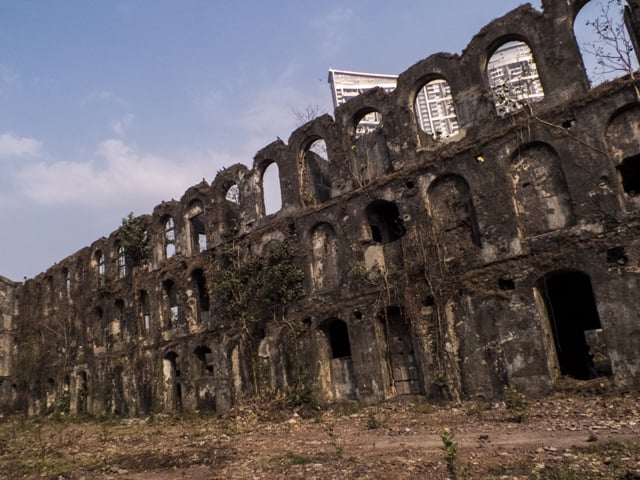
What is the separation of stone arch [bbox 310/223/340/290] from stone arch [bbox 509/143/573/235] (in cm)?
571

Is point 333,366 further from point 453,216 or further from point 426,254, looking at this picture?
point 453,216

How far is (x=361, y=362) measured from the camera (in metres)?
13.8

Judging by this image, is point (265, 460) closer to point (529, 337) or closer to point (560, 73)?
point (529, 337)

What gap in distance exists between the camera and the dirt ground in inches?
242

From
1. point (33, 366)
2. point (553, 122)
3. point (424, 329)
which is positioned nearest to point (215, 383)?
point (424, 329)

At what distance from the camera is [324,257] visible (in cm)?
1560

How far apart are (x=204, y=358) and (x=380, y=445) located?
39.5ft

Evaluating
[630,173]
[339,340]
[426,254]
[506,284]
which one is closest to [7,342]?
[339,340]

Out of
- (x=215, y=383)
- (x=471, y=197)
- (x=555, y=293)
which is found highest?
(x=471, y=197)

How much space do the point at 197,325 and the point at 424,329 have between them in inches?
381

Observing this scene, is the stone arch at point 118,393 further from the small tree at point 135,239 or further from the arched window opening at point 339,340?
the arched window opening at point 339,340

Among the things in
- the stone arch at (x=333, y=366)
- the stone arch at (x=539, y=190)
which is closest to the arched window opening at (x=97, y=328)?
the stone arch at (x=333, y=366)

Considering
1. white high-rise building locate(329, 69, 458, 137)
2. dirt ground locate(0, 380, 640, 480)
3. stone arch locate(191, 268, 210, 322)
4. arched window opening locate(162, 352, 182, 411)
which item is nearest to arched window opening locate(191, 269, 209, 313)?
stone arch locate(191, 268, 210, 322)

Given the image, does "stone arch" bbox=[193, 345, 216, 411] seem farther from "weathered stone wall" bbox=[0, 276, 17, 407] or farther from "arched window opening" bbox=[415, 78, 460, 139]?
"arched window opening" bbox=[415, 78, 460, 139]
